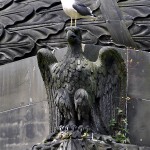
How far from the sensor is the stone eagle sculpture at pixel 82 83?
1104 centimetres

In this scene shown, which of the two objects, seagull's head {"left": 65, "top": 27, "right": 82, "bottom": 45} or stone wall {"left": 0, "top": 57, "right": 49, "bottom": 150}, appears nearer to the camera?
seagull's head {"left": 65, "top": 27, "right": 82, "bottom": 45}

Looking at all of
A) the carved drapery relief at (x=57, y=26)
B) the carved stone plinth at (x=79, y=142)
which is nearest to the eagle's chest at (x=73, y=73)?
the carved stone plinth at (x=79, y=142)

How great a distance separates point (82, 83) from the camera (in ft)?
36.3

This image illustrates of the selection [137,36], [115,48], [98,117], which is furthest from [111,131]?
[137,36]

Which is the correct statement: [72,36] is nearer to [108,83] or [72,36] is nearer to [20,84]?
[108,83]

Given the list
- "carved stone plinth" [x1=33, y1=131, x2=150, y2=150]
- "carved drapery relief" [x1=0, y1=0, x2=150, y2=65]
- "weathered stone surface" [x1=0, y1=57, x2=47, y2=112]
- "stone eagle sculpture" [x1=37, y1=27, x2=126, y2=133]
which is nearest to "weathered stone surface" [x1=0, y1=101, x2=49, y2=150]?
"weathered stone surface" [x1=0, y1=57, x2=47, y2=112]

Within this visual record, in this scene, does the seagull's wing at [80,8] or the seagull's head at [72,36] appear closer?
the seagull's head at [72,36]

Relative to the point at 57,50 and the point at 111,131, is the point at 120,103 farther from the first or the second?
the point at 57,50

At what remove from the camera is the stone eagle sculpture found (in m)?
11.0

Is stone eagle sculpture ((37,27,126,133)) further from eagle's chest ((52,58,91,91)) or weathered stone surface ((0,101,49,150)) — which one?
weathered stone surface ((0,101,49,150))

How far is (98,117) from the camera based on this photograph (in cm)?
1129

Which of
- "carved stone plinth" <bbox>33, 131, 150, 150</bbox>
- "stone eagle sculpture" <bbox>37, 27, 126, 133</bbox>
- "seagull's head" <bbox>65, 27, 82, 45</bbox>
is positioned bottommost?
"carved stone plinth" <bbox>33, 131, 150, 150</bbox>

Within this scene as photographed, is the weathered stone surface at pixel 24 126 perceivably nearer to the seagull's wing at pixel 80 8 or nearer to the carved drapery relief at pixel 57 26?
the carved drapery relief at pixel 57 26

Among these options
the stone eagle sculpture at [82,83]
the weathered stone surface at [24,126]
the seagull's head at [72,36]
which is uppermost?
the seagull's head at [72,36]
